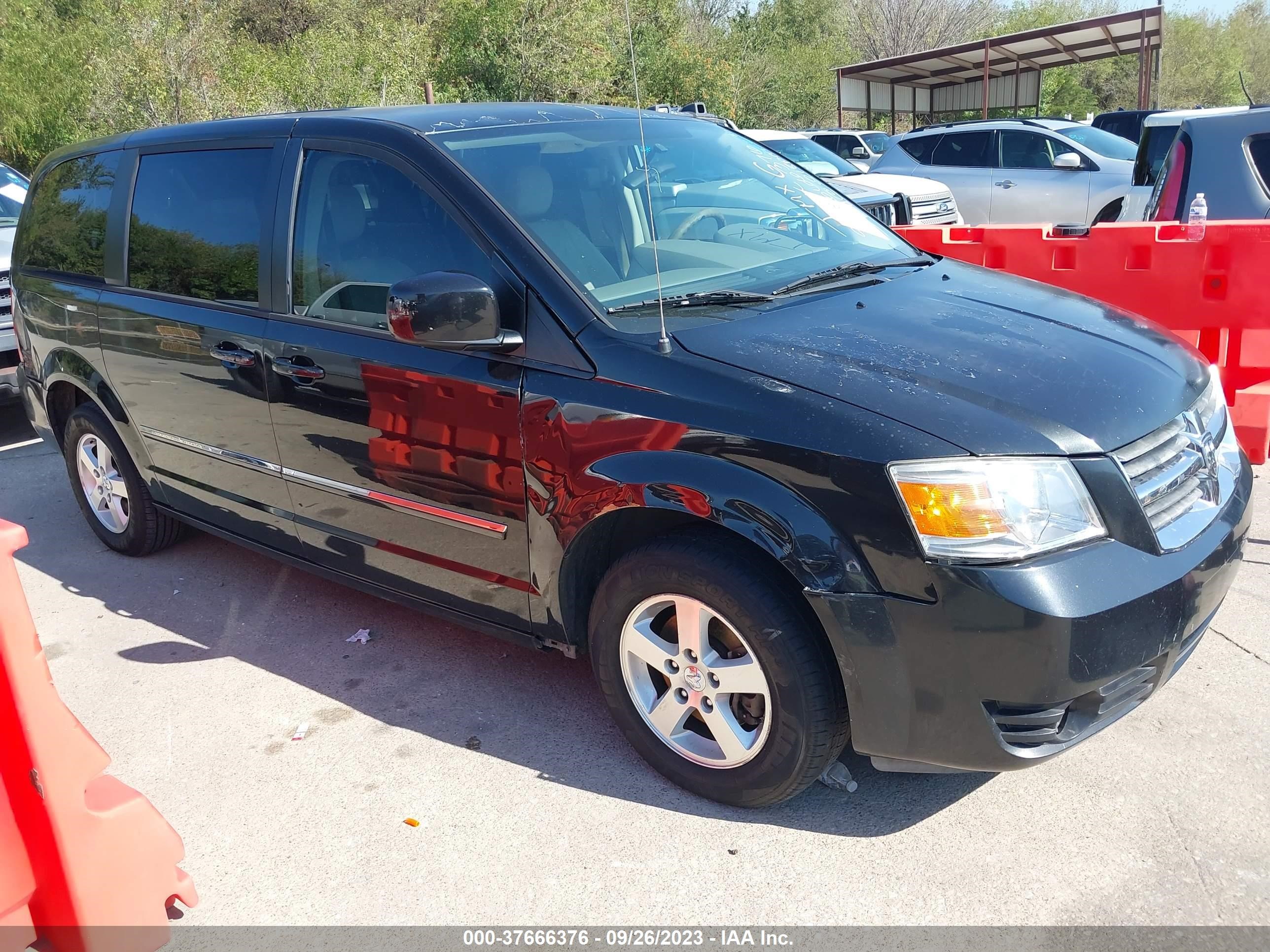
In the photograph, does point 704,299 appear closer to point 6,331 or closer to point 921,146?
point 6,331

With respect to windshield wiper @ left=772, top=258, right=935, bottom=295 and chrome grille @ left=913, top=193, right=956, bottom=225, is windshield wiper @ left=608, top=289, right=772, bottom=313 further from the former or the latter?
chrome grille @ left=913, top=193, right=956, bottom=225

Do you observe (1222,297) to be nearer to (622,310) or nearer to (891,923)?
(622,310)

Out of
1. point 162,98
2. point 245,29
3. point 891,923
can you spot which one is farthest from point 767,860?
point 245,29

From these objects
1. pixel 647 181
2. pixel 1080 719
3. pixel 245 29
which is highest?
pixel 245 29

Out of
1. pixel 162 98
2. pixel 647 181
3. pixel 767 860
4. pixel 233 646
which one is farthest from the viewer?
pixel 162 98

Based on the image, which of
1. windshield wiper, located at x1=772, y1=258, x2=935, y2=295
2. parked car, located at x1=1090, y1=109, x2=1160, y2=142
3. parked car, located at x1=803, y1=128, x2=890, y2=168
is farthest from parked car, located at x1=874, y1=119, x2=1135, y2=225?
windshield wiper, located at x1=772, y1=258, x2=935, y2=295

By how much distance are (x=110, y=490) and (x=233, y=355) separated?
172 centimetres

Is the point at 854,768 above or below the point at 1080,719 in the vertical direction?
below

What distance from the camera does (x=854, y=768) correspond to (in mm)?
3166

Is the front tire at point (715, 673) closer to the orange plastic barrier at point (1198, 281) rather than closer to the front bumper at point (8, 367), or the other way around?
the orange plastic barrier at point (1198, 281)

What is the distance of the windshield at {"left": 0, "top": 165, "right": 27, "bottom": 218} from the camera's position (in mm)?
8711

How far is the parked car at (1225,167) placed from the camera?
21.3 feet

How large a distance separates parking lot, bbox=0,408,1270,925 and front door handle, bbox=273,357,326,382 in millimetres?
1100

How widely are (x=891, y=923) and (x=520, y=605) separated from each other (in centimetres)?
137
